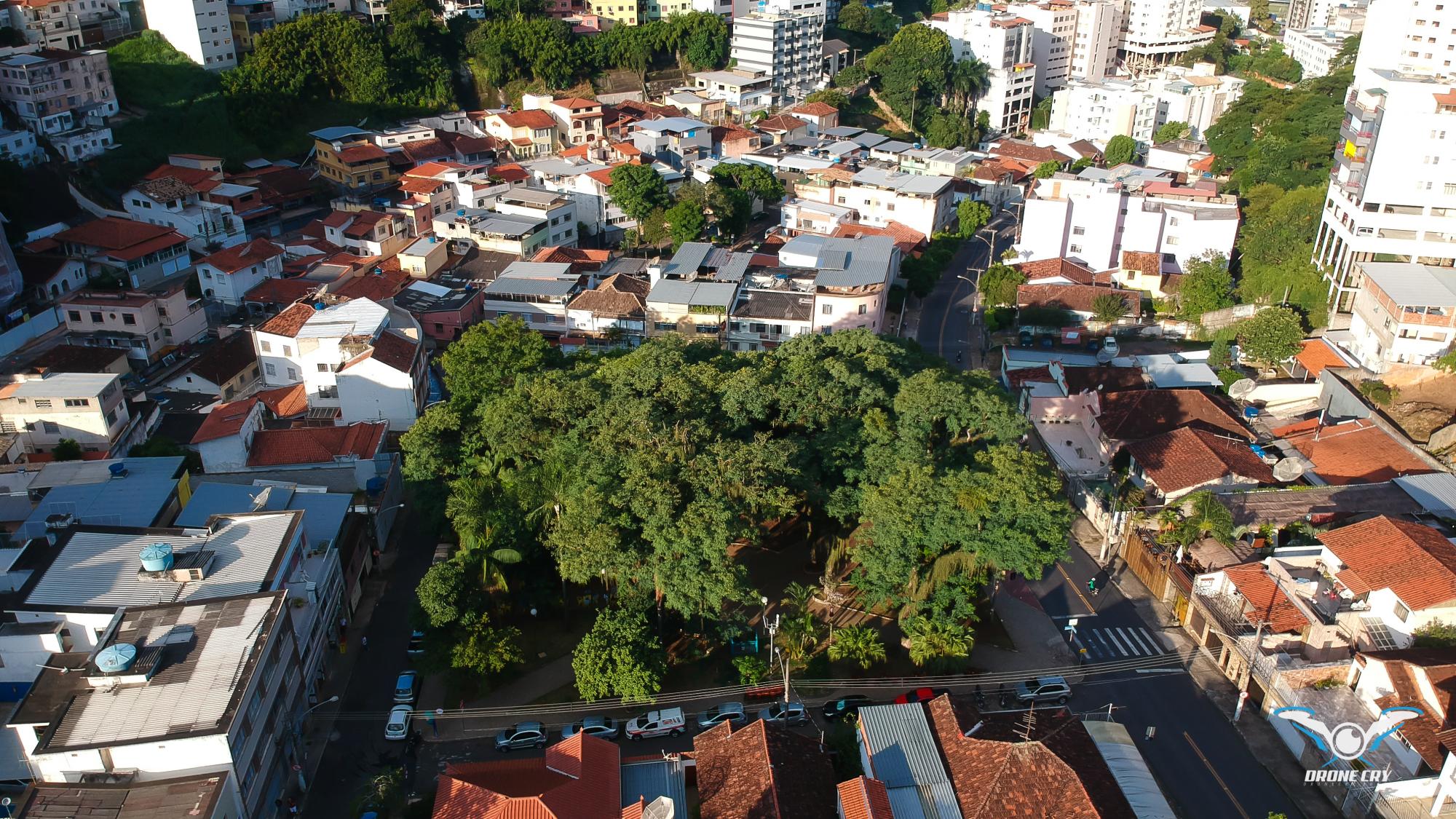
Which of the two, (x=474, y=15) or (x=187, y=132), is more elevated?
(x=474, y=15)

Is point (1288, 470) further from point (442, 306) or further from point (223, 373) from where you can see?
point (223, 373)

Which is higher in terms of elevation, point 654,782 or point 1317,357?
→ point 1317,357

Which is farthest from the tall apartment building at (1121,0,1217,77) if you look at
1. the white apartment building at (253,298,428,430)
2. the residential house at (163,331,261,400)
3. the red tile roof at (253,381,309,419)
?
the red tile roof at (253,381,309,419)

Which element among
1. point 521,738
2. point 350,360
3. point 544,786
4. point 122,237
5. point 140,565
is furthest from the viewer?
point 122,237

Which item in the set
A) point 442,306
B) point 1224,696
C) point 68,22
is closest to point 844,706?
point 1224,696

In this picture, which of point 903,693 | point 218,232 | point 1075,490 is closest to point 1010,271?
point 1075,490

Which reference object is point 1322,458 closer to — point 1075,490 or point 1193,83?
point 1075,490

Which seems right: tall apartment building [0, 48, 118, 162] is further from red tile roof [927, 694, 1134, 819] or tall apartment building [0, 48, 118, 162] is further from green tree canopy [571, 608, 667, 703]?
red tile roof [927, 694, 1134, 819]
